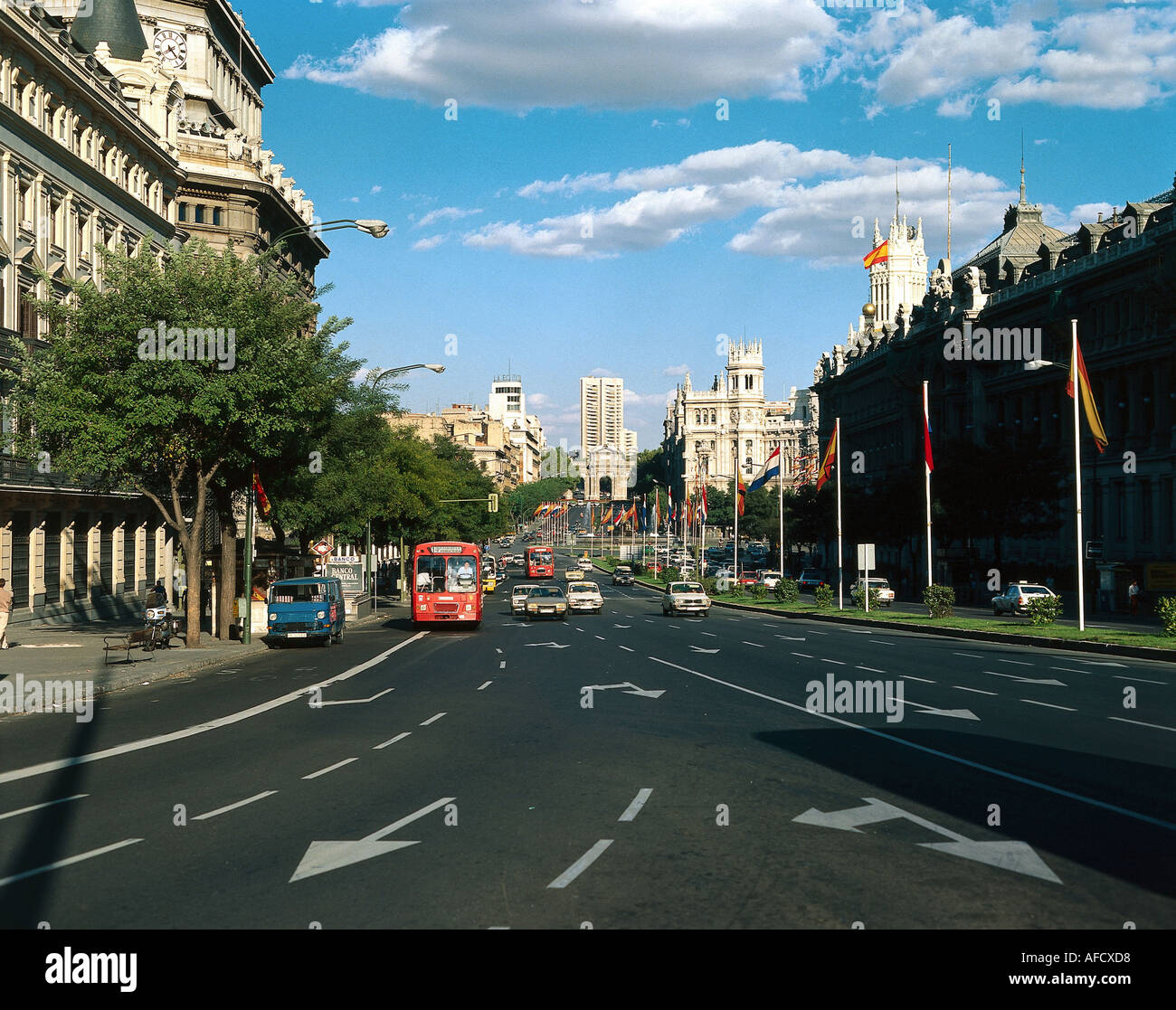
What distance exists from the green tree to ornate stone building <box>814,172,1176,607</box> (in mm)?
35556

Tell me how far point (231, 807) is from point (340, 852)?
7.85 ft

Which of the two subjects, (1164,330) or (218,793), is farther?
(1164,330)

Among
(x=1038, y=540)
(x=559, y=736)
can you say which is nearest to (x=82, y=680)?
(x=559, y=736)

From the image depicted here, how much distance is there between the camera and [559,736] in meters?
15.0

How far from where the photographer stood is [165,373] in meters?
29.4

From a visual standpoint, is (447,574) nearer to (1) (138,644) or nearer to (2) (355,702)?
(1) (138,644)

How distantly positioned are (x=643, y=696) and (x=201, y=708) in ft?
24.3

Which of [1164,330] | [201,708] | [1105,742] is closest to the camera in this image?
[1105,742]

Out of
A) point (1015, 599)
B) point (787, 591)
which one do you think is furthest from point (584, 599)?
point (1015, 599)

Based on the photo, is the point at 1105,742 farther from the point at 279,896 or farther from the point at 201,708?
the point at 201,708

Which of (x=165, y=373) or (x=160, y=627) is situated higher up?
(x=165, y=373)

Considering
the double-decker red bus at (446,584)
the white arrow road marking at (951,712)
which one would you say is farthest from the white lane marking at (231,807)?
the double-decker red bus at (446,584)

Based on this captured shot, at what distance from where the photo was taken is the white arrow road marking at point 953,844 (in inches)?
325

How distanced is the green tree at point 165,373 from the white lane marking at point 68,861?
Result: 2100 centimetres
